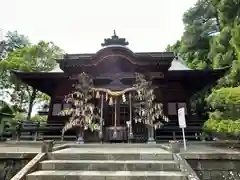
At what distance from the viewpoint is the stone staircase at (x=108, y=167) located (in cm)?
411

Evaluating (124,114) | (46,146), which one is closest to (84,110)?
(124,114)

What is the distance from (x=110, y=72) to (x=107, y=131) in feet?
9.60

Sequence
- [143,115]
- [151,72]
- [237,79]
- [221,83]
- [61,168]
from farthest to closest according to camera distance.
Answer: [221,83]
[237,79]
[151,72]
[143,115]
[61,168]

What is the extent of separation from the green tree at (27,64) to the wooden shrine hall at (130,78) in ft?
30.6

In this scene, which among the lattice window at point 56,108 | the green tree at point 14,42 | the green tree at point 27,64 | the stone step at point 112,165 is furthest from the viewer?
the green tree at point 14,42

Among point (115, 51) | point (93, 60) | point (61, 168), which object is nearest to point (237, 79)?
point (115, 51)

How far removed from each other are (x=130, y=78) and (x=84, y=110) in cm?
271

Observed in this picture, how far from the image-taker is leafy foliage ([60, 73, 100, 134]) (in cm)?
870

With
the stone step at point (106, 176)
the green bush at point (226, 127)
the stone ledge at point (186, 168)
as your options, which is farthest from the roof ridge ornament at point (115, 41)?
the stone step at point (106, 176)

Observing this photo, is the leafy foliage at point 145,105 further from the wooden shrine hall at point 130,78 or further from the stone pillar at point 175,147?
the stone pillar at point 175,147

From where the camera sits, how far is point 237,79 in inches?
472

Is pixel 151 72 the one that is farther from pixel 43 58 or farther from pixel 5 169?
pixel 43 58

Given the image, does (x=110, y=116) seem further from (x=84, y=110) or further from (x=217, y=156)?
(x=217, y=156)

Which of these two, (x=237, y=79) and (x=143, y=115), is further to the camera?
(x=237, y=79)
